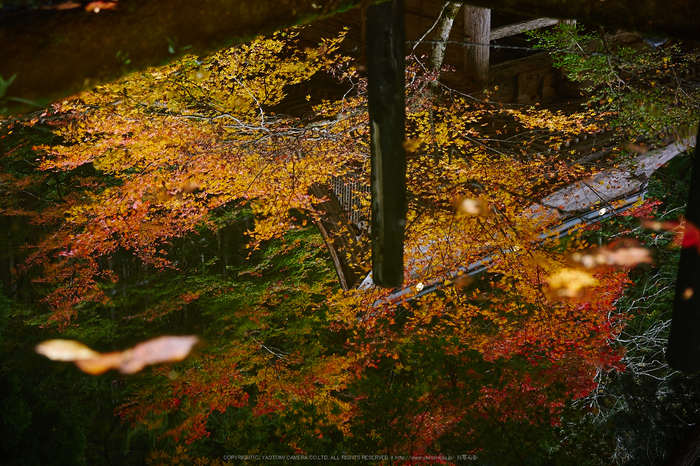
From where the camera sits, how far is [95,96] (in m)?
8.51

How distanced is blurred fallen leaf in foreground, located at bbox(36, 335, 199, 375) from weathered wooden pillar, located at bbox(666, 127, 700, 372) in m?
11.6

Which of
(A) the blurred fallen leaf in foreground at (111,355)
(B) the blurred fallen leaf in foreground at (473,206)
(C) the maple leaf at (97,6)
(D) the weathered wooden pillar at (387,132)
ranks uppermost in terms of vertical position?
(C) the maple leaf at (97,6)

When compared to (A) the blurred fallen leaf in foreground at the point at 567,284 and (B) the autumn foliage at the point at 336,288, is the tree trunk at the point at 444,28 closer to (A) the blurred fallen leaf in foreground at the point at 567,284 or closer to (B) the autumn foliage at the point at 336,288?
(B) the autumn foliage at the point at 336,288

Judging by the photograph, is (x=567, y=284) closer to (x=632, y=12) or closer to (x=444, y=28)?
(x=444, y=28)

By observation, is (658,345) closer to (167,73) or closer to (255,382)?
(255,382)

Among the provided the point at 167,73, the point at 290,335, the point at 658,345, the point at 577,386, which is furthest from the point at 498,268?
the point at 167,73

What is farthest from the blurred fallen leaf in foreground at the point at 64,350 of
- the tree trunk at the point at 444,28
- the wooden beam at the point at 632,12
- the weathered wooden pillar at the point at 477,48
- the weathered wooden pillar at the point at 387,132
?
the wooden beam at the point at 632,12

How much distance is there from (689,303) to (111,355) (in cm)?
1342

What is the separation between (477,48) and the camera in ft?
29.9

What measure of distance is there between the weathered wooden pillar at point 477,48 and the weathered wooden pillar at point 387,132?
25.4ft

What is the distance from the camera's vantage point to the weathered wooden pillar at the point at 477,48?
871cm

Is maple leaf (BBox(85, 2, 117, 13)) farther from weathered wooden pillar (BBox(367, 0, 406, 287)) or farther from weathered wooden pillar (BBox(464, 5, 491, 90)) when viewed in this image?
weathered wooden pillar (BBox(464, 5, 491, 90))

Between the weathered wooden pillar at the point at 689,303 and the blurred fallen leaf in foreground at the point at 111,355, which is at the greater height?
the weathered wooden pillar at the point at 689,303

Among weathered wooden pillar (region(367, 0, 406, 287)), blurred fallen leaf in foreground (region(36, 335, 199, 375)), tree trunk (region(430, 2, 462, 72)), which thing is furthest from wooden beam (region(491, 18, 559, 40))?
blurred fallen leaf in foreground (region(36, 335, 199, 375))
